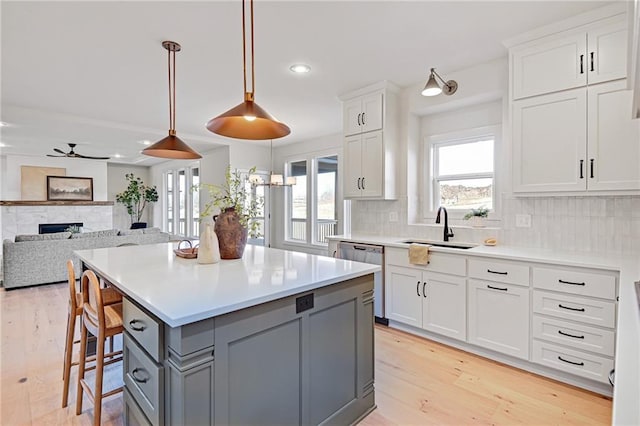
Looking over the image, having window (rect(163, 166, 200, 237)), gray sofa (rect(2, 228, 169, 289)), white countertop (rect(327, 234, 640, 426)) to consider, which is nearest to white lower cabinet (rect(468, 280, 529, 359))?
white countertop (rect(327, 234, 640, 426))

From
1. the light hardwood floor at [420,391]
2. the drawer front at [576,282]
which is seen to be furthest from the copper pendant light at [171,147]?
the drawer front at [576,282]

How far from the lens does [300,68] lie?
320cm

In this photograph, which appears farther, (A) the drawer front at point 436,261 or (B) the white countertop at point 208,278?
(A) the drawer front at point 436,261

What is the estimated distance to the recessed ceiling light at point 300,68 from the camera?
3147mm

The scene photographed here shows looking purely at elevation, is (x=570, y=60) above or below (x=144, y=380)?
above

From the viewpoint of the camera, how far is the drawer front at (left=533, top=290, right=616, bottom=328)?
82.6 inches

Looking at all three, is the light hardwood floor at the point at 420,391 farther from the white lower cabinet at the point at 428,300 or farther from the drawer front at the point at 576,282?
the drawer front at the point at 576,282

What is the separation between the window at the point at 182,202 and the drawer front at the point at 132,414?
20.2ft

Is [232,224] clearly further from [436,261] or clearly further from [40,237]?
[40,237]

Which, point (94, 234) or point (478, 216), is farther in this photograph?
point (94, 234)

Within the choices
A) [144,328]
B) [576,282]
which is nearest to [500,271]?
[576,282]

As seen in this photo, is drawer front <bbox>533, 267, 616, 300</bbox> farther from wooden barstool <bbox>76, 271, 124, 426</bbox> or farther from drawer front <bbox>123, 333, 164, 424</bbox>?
wooden barstool <bbox>76, 271, 124, 426</bbox>

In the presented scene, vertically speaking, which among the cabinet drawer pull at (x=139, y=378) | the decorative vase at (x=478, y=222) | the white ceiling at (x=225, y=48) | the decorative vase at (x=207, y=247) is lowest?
the cabinet drawer pull at (x=139, y=378)

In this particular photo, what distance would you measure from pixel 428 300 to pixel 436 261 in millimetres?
386
